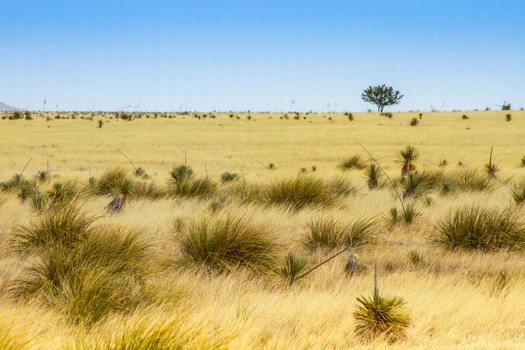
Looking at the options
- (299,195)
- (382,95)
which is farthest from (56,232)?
(382,95)

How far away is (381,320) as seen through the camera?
4512 millimetres

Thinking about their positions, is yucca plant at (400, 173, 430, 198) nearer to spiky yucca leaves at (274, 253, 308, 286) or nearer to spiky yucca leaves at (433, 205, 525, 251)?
spiky yucca leaves at (433, 205, 525, 251)

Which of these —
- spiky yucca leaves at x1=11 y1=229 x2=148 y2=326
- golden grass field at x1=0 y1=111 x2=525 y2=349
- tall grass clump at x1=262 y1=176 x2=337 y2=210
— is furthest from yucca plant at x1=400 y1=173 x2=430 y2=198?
spiky yucca leaves at x1=11 y1=229 x2=148 y2=326

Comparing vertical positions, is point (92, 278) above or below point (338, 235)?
above

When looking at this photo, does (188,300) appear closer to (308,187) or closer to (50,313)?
(50,313)

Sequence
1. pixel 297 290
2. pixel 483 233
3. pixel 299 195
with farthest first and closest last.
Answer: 1. pixel 299 195
2. pixel 483 233
3. pixel 297 290

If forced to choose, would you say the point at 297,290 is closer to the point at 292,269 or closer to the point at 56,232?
the point at 292,269

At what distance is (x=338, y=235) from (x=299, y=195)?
2938mm

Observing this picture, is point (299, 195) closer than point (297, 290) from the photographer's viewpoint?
No

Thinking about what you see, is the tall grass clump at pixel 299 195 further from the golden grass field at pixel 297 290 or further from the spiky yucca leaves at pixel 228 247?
the spiky yucca leaves at pixel 228 247

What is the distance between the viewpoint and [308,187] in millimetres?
10914

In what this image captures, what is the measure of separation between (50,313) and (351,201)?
7.80 meters

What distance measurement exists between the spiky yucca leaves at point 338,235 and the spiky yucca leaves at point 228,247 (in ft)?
3.33

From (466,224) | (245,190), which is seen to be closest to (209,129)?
(245,190)
